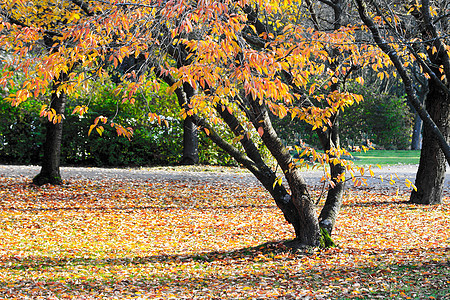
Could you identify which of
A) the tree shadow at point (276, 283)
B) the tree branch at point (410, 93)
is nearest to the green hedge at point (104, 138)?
the tree shadow at point (276, 283)

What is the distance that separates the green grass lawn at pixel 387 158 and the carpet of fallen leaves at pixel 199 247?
8171mm

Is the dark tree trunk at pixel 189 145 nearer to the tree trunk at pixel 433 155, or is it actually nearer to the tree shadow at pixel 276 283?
the tree trunk at pixel 433 155

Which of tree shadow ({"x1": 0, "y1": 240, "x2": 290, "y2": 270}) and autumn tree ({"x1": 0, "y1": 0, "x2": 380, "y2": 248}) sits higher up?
autumn tree ({"x1": 0, "y1": 0, "x2": 380, "y2": 248})

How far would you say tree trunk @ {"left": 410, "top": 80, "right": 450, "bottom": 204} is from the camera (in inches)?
314

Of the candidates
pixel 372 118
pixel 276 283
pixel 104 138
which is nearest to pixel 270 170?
pixel 276 283

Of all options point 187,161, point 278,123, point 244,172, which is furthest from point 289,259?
point 278,123

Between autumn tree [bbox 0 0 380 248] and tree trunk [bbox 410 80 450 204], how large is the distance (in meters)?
2.89

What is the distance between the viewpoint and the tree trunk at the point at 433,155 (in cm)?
799

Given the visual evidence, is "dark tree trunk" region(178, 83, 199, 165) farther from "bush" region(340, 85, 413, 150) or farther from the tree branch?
"bush" region(340, 85, 413, 150)

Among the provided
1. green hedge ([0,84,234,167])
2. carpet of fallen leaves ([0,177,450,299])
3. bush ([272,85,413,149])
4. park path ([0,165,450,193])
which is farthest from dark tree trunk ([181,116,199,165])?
bush ([272,85,413,149])

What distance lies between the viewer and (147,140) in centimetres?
1365

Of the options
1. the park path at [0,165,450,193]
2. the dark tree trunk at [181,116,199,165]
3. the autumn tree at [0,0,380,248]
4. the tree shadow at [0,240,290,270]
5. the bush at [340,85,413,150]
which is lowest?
the tree shadow at [0,240,290,270]

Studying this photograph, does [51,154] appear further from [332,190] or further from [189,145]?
[332,190]

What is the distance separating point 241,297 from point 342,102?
2297mm
